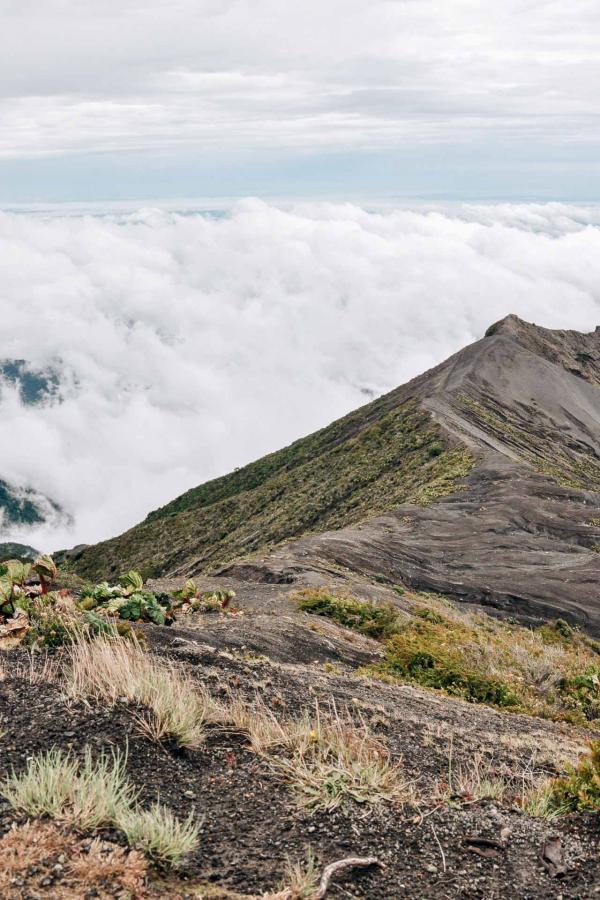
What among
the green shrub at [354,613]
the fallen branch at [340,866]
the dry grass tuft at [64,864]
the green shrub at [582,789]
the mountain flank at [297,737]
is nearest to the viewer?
the dry grass tuft at [64,864]

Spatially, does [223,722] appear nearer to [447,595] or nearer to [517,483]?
[447,595]

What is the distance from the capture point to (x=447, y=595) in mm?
30047

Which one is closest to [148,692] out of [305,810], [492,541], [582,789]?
[305,810]

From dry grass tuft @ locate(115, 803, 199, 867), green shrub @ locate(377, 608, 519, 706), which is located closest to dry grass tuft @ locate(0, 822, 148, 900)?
dry grass tuft @ locate(115, 803, 199, 867)

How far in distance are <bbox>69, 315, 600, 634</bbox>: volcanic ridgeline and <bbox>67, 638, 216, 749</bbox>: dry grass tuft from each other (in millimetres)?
16264

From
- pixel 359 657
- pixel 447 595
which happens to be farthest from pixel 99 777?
pixel 447 595

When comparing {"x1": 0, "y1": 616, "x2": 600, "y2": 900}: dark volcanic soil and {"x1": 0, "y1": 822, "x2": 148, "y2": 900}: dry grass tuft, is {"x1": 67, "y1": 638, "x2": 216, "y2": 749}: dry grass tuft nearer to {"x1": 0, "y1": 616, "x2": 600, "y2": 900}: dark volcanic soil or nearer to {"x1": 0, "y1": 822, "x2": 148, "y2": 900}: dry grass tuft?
{"x1": 0, "y1": 616, "x2": 600, "y2": 900}: dark volcanic soil

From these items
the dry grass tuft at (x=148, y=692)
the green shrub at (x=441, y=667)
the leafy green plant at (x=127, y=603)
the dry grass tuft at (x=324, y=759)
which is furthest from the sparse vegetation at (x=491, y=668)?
the dry grass tuft at (x=148, y=692)

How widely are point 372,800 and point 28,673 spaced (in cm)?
462

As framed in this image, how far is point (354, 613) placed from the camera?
20.9 meters

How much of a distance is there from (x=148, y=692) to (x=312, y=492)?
45800 millimetres

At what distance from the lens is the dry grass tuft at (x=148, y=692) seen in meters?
8.21

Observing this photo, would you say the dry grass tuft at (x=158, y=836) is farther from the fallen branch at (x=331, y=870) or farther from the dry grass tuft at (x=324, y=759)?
the dry grass tuft at (x=324, y=759)

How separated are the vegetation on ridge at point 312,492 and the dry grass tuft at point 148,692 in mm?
29958
